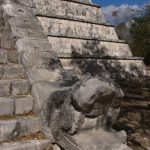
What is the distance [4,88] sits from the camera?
4074mm

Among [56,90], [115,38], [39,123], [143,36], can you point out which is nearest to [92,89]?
[56,90]

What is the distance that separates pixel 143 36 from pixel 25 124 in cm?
1687

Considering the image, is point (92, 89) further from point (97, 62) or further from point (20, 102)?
point (97, 62)

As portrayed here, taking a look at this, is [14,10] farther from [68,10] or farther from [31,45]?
[68,10]

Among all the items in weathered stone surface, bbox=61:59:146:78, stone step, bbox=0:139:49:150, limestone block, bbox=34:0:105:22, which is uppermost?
limestone block, bbox=34:0:105:22

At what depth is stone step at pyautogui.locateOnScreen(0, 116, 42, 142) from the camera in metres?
3.54

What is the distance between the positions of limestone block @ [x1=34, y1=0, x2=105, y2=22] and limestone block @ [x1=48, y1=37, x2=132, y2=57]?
30.3 inches

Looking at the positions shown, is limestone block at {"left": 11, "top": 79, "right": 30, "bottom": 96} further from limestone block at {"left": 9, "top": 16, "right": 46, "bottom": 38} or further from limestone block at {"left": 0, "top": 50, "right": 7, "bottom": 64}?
limestone block at {"left": 9, "top": 16, "right": 46, "bottom": 38}

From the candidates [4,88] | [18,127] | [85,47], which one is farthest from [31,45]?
[85,47]

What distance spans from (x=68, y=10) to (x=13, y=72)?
15.4 feet

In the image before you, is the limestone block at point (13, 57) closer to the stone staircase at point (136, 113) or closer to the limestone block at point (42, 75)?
the limestone block at point (42, 75)

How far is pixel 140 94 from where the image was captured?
8055mm

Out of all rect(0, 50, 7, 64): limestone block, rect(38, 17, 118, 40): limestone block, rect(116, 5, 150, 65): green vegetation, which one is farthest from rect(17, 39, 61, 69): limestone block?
rect(116, 5, 150, 65): green vegetation

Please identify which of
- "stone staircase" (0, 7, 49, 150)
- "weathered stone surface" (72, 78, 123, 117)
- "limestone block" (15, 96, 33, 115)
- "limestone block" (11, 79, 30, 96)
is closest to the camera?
"weathered stone surface" (72, 78, 123, 117)
